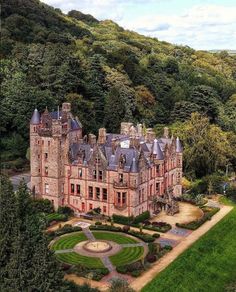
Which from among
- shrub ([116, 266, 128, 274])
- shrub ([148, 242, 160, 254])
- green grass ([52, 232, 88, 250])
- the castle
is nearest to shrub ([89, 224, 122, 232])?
green grass ([52, 232, 88, 250])

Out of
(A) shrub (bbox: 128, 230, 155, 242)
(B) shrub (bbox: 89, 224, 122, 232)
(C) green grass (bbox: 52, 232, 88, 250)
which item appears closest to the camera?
(C) green grass (bbox: 52, 232, 88, 250)

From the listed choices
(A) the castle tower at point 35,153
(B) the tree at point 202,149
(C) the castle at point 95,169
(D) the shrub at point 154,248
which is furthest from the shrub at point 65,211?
(B) the tree at point 202,149

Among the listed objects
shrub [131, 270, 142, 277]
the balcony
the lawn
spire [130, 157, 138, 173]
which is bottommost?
the lawn

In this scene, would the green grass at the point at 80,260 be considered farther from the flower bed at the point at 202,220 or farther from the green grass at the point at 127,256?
the flower bed at the point at 202,220

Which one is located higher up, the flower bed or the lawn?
the flower bed

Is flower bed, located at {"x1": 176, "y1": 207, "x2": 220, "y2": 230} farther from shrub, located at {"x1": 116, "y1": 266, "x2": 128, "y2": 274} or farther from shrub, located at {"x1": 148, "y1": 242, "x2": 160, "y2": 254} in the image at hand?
shrub, located at {"x1": 116, "y1": 266, "x2": 128, "y2": 274}

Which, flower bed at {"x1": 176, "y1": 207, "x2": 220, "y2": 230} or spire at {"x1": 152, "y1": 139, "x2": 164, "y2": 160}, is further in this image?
spire at {"x1": 152, "y1": 139, "x2": 164, "y2": 160}

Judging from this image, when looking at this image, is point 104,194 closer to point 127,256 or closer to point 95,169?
point 95,169
